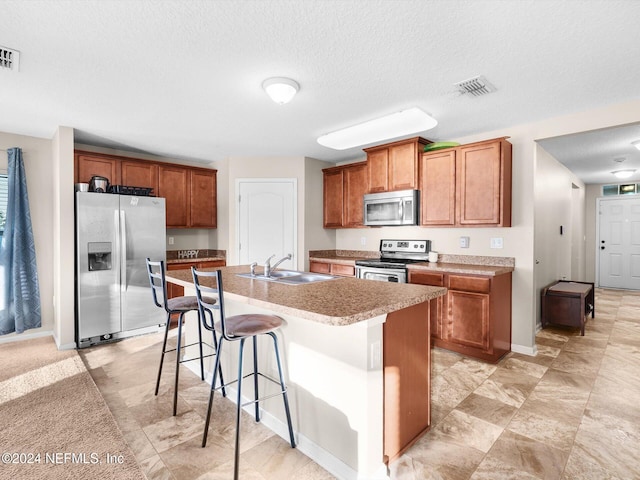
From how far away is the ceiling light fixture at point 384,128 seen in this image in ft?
9.89

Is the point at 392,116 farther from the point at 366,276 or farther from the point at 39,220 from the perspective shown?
the point at 39,220

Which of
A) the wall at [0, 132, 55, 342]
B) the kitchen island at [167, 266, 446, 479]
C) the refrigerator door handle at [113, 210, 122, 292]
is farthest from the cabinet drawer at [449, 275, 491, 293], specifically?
the wall at [0, 132, 55, 342]

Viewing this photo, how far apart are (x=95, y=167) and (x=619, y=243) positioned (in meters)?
9.32

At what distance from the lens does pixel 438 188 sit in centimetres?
376

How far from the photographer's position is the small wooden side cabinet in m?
3.97

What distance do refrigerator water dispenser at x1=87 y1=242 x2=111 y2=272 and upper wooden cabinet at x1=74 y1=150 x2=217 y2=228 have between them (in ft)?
2.75

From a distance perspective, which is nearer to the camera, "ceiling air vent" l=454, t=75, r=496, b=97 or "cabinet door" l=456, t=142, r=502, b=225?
"ceiling air vent" l=454, t=75, r=496, b=97

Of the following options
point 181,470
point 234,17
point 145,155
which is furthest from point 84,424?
point 145,155

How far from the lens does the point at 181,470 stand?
5.88 ft

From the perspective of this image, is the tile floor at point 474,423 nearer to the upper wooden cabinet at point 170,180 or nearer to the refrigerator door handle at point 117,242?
the refrigerator door handle at point 117,242

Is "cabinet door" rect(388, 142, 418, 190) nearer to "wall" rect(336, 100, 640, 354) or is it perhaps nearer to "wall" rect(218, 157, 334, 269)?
"wall" rect(336, 100, 640, 354)

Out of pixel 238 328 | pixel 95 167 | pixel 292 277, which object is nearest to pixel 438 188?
pixel 292 277

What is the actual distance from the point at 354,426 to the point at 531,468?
39.5 inches

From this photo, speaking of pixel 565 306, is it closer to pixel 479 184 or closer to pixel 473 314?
pixel 473 314
